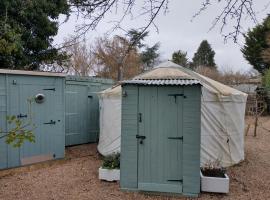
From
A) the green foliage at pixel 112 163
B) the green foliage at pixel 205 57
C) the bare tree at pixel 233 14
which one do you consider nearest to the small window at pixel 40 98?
the green foliage at pixel 112 163

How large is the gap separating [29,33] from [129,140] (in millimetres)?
6357

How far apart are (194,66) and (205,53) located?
241 cm

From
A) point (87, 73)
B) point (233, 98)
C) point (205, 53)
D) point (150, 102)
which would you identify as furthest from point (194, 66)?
point (150, 102)

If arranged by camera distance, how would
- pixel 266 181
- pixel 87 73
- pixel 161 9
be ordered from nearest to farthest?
pixel 161 9 < pixel 266 181 < pixel 87 73

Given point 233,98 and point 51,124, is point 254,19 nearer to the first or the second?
point 233,98

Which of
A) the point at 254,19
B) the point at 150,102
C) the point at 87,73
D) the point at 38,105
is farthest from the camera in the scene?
the point at 87,73

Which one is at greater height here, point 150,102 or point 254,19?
point 254,19

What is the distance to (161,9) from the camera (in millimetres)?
3121

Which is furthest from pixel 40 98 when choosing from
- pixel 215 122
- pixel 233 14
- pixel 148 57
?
pixel 148 57

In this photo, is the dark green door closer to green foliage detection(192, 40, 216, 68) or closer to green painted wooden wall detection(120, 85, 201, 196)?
green painted wooden wall detection(120, 85, 201, 196)

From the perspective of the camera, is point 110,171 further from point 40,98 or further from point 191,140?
point 40,98

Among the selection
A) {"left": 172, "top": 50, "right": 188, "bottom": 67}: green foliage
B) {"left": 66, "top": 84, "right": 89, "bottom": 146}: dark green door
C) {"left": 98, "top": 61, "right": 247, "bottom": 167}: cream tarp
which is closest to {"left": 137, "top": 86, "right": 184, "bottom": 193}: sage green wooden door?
{"left": 98, "top": 61, "right": 247, "bottom": 167}: cream tarp

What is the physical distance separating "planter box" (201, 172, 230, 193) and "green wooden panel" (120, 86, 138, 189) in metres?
1.17

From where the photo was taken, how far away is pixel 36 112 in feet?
21.8
